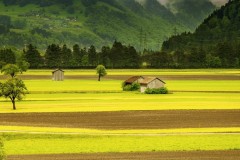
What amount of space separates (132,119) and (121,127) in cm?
749

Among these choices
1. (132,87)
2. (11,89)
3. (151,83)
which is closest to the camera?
(11,89)

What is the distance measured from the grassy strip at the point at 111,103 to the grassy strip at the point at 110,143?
26014 mm

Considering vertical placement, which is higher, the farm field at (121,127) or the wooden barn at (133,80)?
the wooden barn at (133,80)

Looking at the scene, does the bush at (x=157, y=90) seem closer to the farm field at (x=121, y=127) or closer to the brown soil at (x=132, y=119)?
the farm field at (x=121, y=127)

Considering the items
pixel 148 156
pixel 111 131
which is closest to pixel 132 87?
pixel 111 131

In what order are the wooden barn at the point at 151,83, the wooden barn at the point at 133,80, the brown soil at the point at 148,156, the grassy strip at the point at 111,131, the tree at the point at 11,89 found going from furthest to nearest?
the wooden barn at the point at 133,80, the wooden barn at the point at 151,83, the tree at the point at 11,89, the grassy strip at the point at 111,131, the brown soil at the point at 148,156

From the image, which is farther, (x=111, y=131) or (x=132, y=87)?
(x=132, y=87)

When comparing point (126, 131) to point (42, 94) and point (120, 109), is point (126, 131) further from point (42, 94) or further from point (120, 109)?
point (42, 94)

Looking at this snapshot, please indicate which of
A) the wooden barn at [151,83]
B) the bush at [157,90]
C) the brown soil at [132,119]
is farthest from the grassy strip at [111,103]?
the wooden barn at [151,83]

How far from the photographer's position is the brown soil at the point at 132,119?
70.2 m

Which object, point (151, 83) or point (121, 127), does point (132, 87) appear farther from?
point (121, 127)

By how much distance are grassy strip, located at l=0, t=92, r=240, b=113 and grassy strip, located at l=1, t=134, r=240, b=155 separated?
26014 mm

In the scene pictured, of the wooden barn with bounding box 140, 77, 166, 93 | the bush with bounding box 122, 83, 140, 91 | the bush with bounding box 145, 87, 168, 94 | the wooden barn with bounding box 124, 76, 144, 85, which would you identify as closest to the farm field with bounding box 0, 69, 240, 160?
the bush with bounding box 145, 87, 168, 94

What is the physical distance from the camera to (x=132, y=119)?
249 ft
